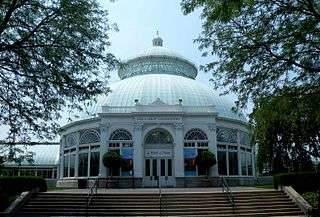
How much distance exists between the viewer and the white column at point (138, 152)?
3638cm

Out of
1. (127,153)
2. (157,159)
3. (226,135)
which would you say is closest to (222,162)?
(226,135)

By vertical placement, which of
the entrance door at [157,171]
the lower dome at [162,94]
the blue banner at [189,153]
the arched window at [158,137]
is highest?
the lower dome at [162,94]

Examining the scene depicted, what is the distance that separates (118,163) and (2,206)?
15025 mm

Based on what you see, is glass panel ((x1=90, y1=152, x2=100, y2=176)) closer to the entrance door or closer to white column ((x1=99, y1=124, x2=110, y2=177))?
white column ((x1=99, y1=124, x2=110, y2=177))

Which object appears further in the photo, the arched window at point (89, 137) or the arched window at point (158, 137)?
the arched window at point (89, 137)

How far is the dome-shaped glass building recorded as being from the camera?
36.7 m

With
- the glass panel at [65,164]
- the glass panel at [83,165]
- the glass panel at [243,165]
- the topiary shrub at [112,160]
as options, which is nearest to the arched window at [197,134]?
the glass panel at [243,165]

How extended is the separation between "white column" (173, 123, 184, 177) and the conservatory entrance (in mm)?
618

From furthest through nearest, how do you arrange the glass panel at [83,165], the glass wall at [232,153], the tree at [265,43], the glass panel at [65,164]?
1. the glass panel at [65,164]
2. the glass panel at [83,165]
3. the glass wall at [232,153]
4. the tree at [265,43]

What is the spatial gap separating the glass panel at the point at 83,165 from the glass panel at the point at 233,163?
13.5 meters

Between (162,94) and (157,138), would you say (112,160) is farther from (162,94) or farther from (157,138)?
(162,94)

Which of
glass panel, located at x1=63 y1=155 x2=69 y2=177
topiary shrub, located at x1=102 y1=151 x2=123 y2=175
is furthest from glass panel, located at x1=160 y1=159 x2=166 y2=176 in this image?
glass panel, located at x1=63 y1=155 x2=69 y2=177

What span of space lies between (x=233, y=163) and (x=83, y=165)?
Result: 557 inches

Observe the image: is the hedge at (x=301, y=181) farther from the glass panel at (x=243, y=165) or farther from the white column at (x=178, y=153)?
the glass panel at (x=243, y=165)
